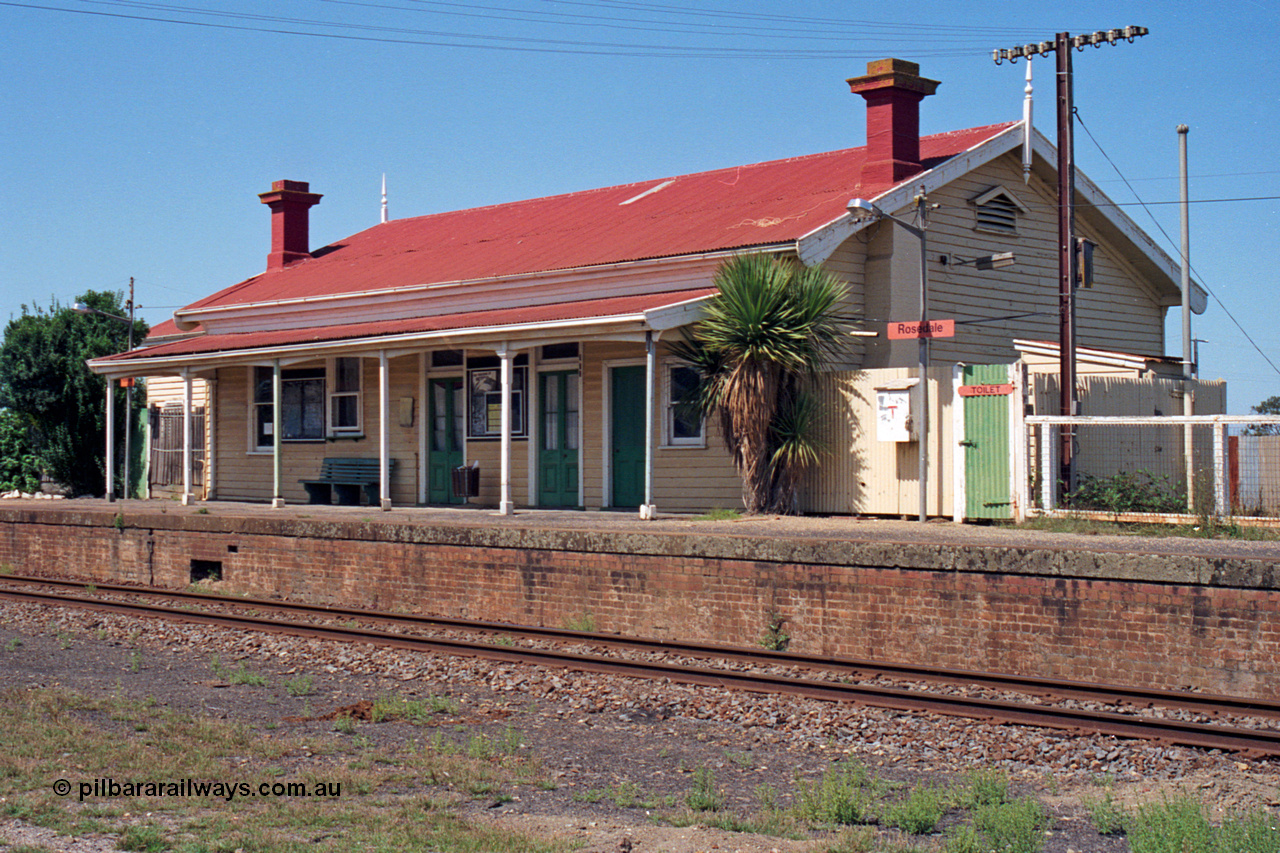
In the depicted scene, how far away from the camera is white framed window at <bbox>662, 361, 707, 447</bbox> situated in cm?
1695

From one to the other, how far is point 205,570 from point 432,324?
4.87 meters

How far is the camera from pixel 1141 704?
832 centimetres

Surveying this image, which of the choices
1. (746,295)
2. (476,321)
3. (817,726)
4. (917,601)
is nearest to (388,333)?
(476,321)

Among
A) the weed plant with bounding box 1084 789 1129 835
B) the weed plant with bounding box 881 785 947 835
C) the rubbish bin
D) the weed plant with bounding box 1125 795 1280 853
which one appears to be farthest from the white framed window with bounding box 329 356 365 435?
the weed plant with bounding box 1125 795 1280 853

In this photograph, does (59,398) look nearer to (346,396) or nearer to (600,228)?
(346,396)

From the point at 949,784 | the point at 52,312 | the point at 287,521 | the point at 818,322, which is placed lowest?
the point at 949,784

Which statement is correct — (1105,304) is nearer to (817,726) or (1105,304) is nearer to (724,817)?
(817,726)

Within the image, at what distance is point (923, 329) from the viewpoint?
572 inches

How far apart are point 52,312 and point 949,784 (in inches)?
1074

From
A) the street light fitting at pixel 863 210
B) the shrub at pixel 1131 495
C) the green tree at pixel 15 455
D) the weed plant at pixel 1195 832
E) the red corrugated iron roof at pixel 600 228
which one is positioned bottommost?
the weed plant at pixel 1195 832

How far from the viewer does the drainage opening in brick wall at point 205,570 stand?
53.2ft

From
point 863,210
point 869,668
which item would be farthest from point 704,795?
point 863,210

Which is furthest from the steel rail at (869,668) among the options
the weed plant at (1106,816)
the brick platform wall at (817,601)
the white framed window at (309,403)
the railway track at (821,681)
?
the white framed window at (309,403)

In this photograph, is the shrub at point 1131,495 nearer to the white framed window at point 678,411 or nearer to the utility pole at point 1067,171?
the utility pole at point 1067,171
